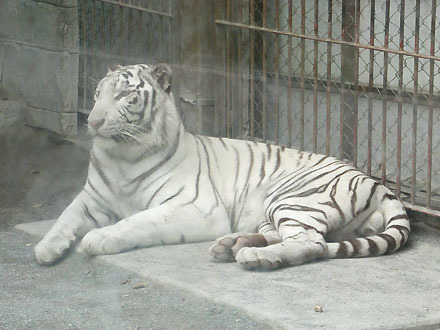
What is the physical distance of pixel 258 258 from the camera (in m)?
3.21

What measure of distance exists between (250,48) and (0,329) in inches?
69.6

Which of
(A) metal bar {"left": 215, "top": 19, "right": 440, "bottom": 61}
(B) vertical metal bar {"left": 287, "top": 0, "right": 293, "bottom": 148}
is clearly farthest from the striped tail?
(B) vertical metal bar {"left": 287, "top": 0, "right": 293, "bottom": 148}

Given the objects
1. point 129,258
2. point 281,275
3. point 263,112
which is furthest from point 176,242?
point 263,112

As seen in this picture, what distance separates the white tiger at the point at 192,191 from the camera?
3514 mm

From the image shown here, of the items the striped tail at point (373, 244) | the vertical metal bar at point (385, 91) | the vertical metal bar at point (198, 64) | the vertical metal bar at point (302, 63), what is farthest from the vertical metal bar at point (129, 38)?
the striped tail at point (373, 244)

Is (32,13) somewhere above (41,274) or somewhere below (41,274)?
above

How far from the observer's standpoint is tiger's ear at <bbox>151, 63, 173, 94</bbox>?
12.3ft

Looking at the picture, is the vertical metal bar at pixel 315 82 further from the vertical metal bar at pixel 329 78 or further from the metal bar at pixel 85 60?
the metal bar at pixel 85 60

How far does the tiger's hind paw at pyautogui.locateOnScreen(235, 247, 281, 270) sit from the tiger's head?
0.65m

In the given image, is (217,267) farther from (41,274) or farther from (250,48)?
Result: (250,48)

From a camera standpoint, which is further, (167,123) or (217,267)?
(167,123)

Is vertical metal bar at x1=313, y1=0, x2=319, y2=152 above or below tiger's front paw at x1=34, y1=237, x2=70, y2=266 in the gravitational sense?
above

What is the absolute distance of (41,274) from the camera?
3.23m

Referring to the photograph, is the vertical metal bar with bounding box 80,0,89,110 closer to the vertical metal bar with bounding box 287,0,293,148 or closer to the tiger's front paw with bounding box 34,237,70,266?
the vertical metal bar with bounding box 287,0,293,148
